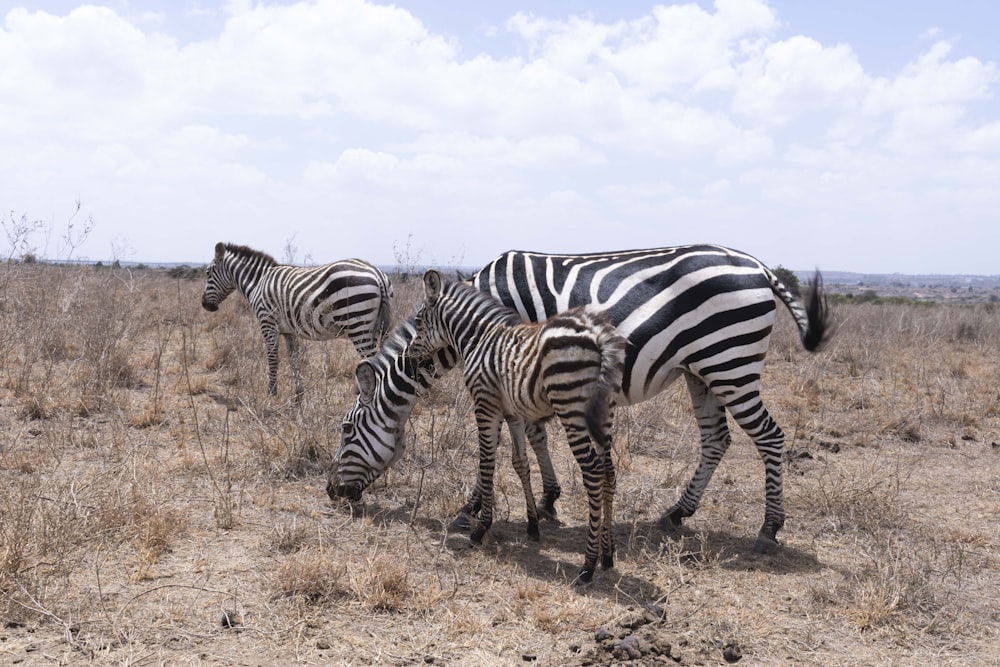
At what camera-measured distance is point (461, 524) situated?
6242mm

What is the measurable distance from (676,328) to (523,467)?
5.24 feet

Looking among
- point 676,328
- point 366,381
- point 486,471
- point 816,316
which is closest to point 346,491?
point 366,381

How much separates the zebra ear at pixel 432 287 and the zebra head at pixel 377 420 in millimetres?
502

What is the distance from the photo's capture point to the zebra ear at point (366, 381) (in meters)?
6.73

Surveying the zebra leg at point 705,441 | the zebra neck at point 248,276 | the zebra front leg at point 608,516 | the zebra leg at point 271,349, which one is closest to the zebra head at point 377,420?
the zebra front leg at point 608,516

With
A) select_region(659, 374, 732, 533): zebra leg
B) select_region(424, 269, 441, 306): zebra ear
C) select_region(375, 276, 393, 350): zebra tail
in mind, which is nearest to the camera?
select_region(424, 269, 441, 306): zebra ear

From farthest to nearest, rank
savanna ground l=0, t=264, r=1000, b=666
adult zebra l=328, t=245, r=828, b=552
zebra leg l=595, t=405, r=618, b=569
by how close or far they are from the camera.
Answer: adult zebra l=328, t=245, r=828, b=552 → zebra leg l=595, t=405, r=618, b=569 → savanna ground l=0, t=264, r=1000, b=666

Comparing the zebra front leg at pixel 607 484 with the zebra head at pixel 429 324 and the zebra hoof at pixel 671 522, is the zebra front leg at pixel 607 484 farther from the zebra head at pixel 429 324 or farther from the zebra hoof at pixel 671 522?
the zebra head at pixel 429 324

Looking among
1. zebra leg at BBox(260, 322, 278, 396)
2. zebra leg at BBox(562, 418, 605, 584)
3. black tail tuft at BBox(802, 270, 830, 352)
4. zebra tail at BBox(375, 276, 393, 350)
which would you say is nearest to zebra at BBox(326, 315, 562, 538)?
zebra leg at BBox(562, 418, 605, 584)

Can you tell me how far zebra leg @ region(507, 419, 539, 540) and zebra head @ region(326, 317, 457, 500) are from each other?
1044mm

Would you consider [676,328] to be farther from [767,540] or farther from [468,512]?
[468,512]

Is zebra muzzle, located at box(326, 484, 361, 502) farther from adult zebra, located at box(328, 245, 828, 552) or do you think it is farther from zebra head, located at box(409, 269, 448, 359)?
zebra head, located at box(409, 269, 448, 359)

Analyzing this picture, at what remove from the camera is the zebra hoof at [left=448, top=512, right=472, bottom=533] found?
623 centimetres

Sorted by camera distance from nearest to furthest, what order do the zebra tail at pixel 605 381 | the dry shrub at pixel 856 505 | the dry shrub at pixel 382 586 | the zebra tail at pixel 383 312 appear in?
the dry shrub at pixel 382 586 < the zebra tail at pixel 605 381 < the dry shrub at pixel 856 505 < the zebra tail at pixel 383 312
